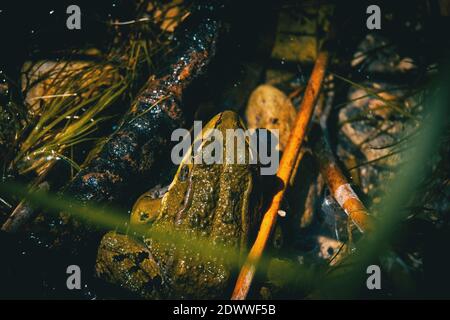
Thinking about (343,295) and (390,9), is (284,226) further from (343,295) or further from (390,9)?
(390,9)

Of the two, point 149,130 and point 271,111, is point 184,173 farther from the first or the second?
point 271,111

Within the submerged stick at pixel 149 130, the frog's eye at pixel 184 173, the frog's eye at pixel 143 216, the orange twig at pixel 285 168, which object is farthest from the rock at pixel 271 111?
the frog's eye at pixel 143 216

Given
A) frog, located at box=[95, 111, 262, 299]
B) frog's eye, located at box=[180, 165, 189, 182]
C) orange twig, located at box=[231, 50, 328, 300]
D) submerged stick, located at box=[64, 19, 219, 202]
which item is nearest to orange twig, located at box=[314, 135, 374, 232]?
orange twig, located at box=[231, 50, 328, 300]

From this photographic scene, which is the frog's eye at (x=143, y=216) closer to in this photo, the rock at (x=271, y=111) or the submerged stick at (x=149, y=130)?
the submerged stick at (x=149, y=130)

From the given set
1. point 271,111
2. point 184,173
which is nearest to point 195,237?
point 184,173

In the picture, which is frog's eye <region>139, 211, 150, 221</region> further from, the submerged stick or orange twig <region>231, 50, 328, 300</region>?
orange twig <region>231, 50, 328, 300</region>
